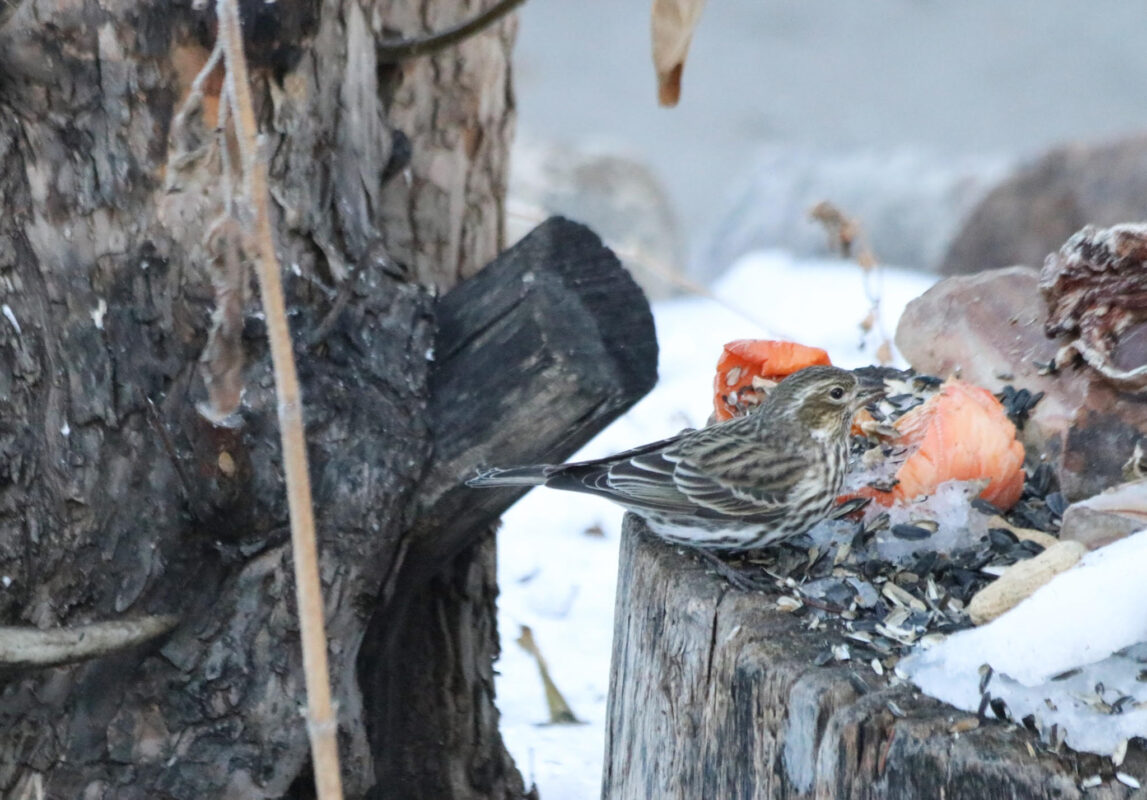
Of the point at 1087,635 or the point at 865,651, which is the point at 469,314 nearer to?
the point at 865,651

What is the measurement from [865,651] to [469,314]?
1.18 meters

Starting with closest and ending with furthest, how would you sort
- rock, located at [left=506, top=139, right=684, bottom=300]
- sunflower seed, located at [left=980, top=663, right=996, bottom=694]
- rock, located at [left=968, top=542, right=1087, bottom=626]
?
sunflower seed, located at [left=980, top=663, right=996, bottom=694]
rock, located at [left=968, top=542, right=1087, bottom=626]
rock, located at [left=506, top=139, right=684, bottom=300]

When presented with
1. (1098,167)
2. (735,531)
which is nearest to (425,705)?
(735,531)

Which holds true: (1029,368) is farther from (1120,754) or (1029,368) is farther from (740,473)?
(1120,754)

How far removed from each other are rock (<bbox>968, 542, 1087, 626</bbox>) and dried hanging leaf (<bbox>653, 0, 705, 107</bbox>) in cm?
113

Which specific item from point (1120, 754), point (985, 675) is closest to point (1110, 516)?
point (985, 675)

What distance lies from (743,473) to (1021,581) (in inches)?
33.9

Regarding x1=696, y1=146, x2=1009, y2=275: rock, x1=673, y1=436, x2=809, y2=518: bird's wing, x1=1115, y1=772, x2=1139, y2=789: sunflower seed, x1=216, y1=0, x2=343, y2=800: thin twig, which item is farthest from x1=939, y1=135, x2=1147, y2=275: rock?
x1=216, y1=0, x2=343, y2=800: thin twig

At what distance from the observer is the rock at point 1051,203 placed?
838cm

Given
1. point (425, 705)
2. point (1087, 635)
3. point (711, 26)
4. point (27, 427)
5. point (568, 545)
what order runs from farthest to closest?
point (711, 26)
point (568, 545)
point (425, 705)
point (27, 427)
point (1087, 635)

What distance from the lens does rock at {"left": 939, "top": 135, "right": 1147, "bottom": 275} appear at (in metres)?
8.38

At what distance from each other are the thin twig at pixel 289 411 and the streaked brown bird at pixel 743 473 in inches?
46.4

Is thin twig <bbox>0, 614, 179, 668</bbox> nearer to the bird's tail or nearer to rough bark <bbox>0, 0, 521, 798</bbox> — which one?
rough bark <bbox>0, 0, 521, 798</bbox>

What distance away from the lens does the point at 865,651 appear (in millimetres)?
2613
